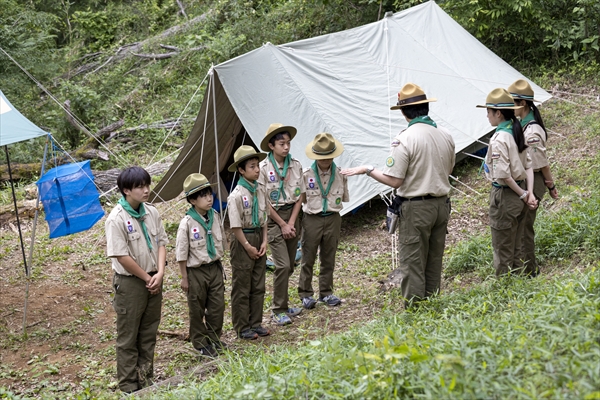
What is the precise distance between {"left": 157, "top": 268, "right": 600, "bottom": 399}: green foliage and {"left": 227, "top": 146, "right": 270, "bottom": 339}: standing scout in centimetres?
125

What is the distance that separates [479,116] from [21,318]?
583 cm

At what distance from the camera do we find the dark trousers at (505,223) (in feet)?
14.6

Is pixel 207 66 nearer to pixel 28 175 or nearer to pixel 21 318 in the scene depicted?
pixel 28 175

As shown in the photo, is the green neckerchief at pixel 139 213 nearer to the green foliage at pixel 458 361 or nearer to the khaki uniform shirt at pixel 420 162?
the green foliage at pixel 458 361

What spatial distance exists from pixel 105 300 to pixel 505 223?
3985 mm

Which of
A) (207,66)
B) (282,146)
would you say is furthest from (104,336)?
(207,66)

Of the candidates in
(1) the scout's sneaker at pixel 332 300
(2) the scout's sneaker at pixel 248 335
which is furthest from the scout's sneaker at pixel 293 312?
(2) the scout's sneaker at pixel 248 335

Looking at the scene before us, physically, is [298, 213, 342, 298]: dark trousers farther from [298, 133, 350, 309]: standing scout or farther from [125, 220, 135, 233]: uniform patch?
[125, 220, 135, 233]: uniform patch

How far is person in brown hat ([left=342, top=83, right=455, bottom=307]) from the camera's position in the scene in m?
3.97

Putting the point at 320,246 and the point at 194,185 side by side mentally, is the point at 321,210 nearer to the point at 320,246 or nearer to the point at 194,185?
the point at 320,246

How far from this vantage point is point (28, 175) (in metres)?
10.5

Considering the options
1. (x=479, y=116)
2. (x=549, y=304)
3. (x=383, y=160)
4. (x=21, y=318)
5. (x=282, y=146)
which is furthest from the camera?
(x=479, y=116)

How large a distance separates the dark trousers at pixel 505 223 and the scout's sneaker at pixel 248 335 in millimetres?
1902

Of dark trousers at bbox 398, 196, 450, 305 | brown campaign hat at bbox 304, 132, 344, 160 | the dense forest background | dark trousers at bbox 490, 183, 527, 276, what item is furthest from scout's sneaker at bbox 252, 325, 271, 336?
the dense forest background
